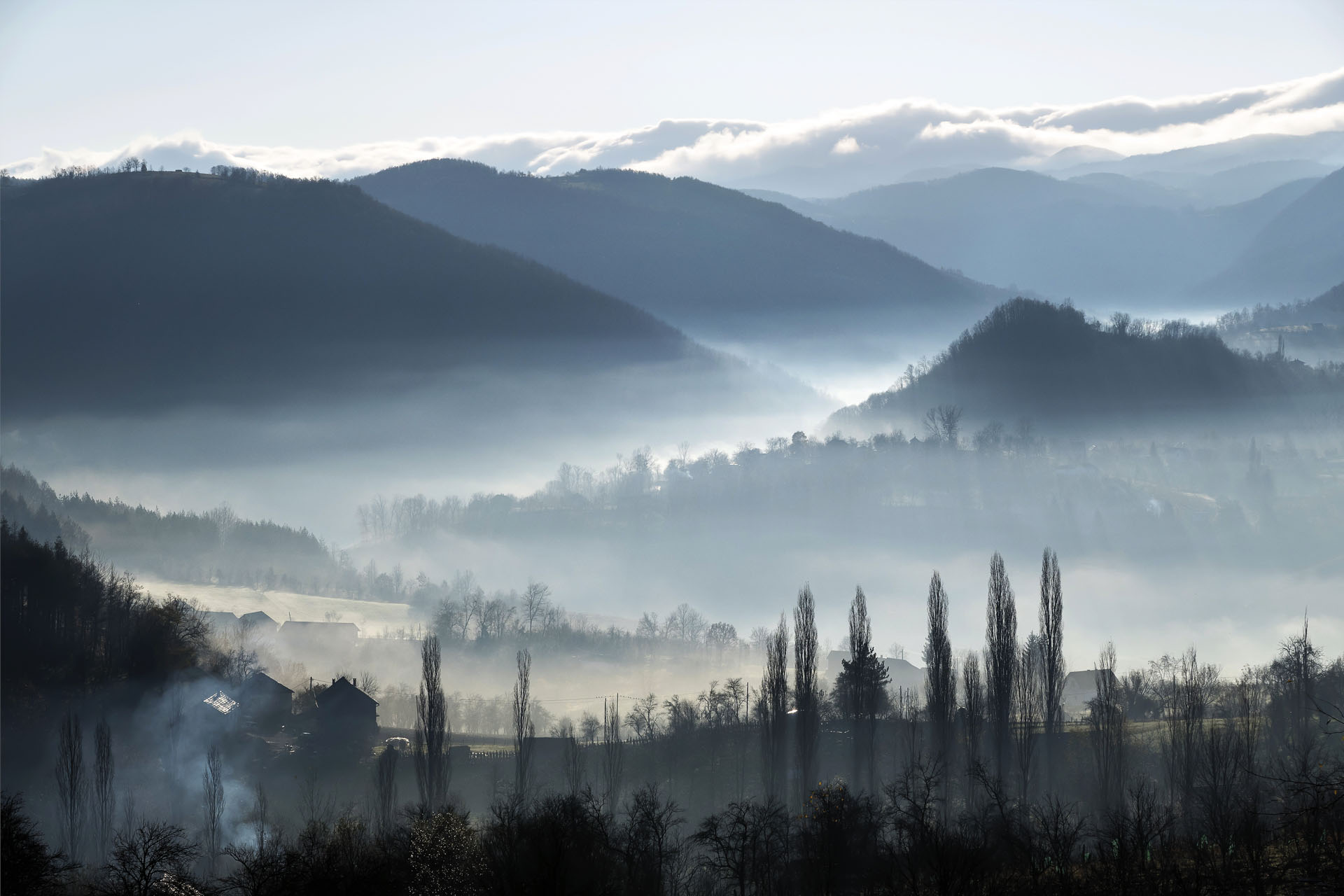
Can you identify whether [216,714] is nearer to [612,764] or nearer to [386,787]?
[386,787]

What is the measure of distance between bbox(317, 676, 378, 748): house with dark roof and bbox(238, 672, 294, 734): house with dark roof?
4.17m

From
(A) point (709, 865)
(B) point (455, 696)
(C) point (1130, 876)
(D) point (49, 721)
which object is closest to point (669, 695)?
(B) point (455, 696)

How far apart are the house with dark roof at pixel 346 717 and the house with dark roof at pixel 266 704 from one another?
→ 417cm

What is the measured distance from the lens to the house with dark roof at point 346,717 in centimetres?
10875

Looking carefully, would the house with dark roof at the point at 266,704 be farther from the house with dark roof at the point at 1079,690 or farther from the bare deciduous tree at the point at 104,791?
the house with dark roof at the point at 1079,690

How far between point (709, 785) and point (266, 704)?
40890 millimetres

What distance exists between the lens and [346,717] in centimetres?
10994

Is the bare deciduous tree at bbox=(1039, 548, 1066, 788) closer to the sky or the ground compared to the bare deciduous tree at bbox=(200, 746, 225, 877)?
closer to the sky

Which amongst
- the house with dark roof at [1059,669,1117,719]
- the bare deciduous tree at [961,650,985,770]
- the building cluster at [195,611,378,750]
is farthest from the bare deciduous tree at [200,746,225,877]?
the house with dark roof at [1059,669,1117,719]

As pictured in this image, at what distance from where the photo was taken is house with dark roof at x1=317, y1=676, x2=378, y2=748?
10875 cm

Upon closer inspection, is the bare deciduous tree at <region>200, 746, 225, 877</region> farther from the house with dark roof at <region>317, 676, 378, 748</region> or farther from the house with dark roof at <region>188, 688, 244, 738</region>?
the house with dark roof at <region>317, 676, 378, 748</region>

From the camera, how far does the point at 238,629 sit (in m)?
171

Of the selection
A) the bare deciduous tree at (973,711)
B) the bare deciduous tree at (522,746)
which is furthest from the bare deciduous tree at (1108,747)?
the bare deciduous tree at (522,746)

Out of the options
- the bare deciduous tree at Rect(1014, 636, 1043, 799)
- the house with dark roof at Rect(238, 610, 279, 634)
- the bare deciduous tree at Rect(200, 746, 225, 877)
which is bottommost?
the bare deciduous tree at Rect(200, 746, 225, 877)
